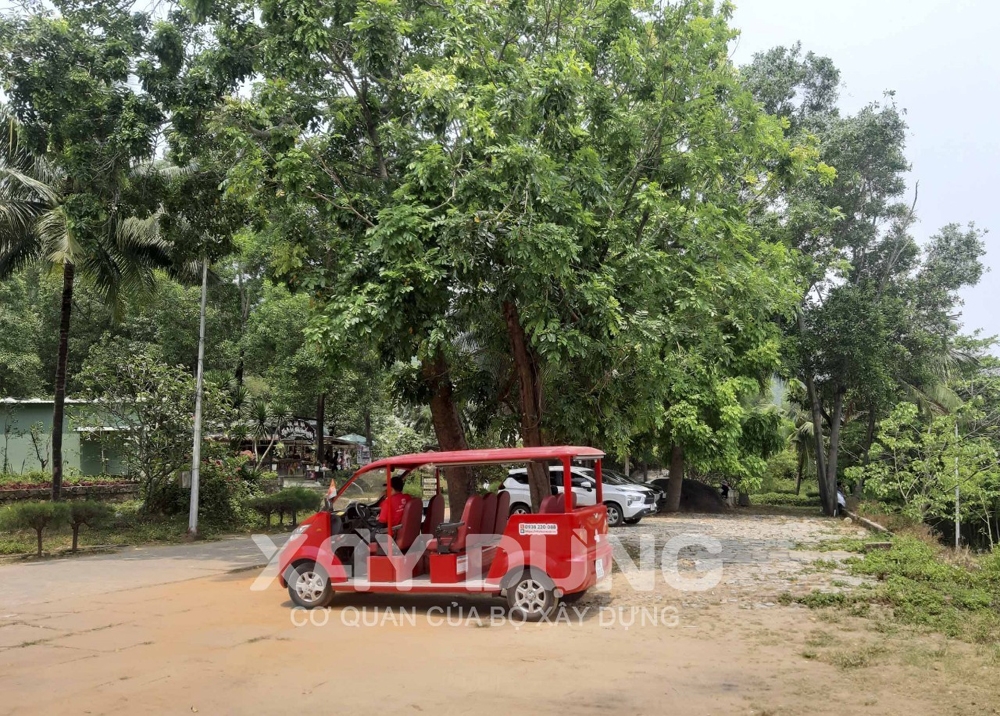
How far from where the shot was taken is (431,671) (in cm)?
699

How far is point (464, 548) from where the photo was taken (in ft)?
31.3

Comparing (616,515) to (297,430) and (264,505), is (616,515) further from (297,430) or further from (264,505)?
(297,430)

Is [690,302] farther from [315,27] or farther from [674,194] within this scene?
[315,27]

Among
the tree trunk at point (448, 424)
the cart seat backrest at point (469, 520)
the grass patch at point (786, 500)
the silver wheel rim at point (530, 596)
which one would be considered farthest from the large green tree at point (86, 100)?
the grass patch at point (786, 500)

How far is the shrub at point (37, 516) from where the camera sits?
14867 millimetres

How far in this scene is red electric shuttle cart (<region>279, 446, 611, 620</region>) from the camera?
8.98 meters

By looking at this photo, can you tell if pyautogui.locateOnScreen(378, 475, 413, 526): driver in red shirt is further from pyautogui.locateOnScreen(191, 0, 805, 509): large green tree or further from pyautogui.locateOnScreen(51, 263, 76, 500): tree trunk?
pyautogui.locateOnScreen(51, 263, 76, 500): tree trunk

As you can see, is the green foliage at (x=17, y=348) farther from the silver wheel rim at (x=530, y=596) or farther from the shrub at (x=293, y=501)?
the silver wheel rim at (x=530, y=596)

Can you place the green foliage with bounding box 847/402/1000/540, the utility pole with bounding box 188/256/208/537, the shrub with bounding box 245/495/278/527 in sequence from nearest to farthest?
the utility pole with bounding box 188/256/208/537 → the green foliage with bounding box 847/402/1000/540 → the shrub with bounding box 245/495/278/527

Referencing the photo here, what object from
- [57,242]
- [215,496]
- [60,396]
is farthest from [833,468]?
[57,242]

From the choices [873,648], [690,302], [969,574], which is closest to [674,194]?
[690,302]

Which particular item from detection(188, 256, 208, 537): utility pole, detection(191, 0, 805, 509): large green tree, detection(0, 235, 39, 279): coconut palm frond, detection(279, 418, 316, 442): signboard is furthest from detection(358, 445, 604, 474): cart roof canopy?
detection(279, 418, 316, 442): signboard

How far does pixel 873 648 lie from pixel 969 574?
4.45 m

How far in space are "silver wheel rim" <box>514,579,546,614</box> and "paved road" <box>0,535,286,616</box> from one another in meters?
6.00
